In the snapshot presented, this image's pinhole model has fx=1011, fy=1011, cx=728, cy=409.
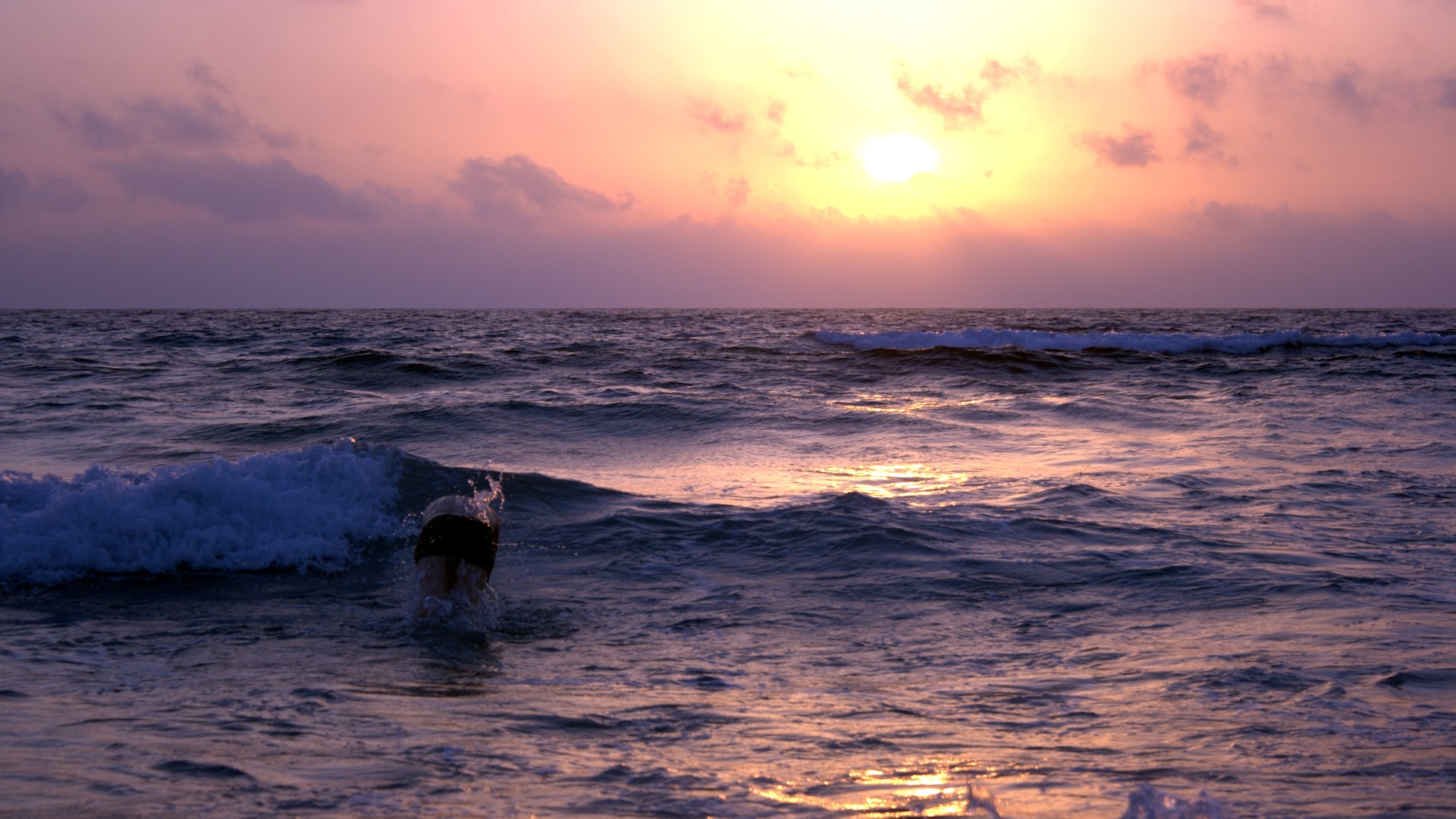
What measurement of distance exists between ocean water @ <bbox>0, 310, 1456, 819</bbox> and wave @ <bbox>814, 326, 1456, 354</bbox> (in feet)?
53.3

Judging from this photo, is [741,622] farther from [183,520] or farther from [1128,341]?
[1128,341]

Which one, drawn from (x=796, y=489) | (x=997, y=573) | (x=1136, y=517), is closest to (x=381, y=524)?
(x=796, y=489)

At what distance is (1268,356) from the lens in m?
27.3

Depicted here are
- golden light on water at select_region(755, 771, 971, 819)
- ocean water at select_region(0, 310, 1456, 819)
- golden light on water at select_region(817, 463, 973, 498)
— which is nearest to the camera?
golden light on water at select_region(755, 771, 971, 819)

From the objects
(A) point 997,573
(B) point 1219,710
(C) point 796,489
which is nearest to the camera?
(B) point 1219,710

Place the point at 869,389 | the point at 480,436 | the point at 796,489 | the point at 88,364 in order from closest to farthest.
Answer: the point at 796,489 → the point at 480,436 → the point at 869,389 → the point at 88,364

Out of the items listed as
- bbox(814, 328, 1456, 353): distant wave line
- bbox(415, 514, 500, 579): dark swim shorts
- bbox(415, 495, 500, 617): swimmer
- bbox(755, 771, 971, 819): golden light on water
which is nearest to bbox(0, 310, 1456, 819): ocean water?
bbox(755, 771, 971, 819): golden light on water

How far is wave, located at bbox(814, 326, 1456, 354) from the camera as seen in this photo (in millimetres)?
29891

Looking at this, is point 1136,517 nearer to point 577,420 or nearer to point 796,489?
point 796,489

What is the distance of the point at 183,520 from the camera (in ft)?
22.4

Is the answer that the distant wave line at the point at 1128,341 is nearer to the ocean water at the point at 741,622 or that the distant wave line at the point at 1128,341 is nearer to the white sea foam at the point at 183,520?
the ocean water at the point at 741,622

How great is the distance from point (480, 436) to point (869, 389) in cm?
851

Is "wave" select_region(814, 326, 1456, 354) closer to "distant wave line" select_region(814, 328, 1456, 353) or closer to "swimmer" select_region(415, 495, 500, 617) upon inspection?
"distant wave line" select_region(814, 328, 1456, 353)

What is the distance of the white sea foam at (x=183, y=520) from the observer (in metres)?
6.34
